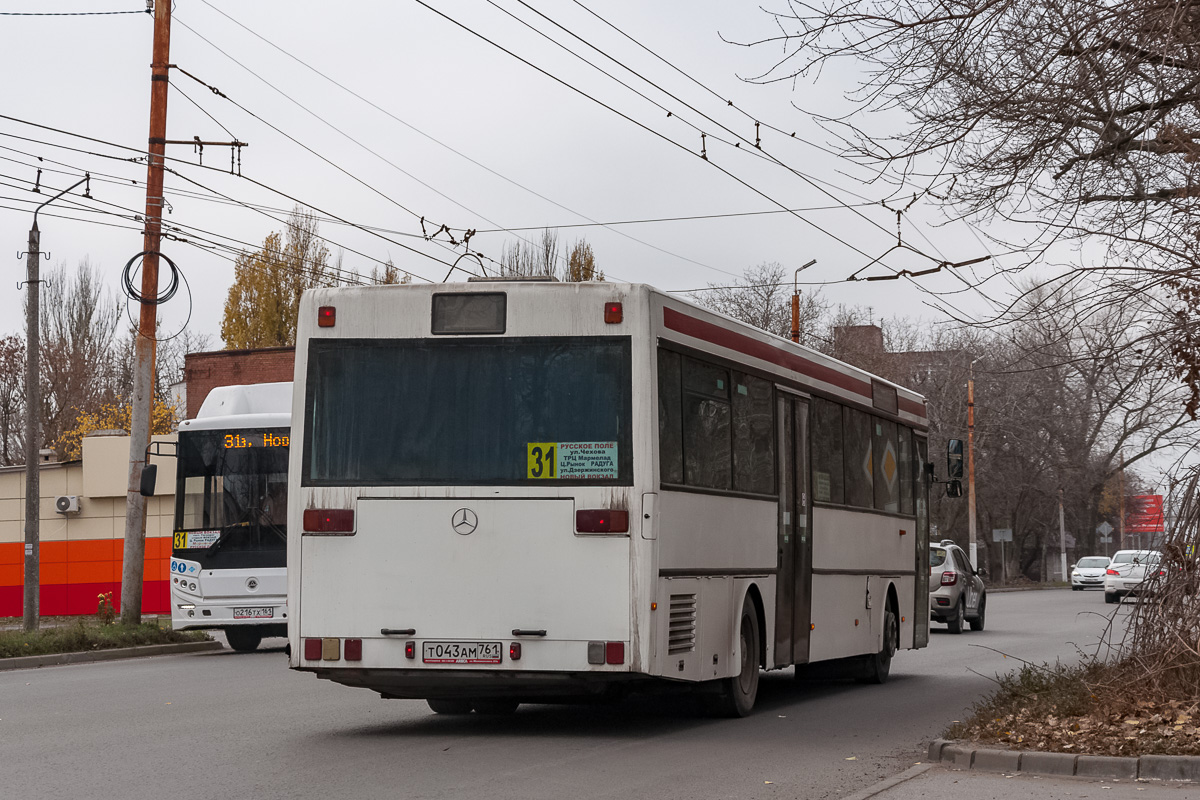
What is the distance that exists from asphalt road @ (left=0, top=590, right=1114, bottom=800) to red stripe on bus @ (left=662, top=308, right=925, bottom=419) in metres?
2.97

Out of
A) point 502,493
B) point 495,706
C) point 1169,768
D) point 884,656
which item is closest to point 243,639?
point 884,656

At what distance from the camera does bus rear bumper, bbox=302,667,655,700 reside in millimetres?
10391

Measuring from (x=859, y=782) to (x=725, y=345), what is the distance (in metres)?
4.12

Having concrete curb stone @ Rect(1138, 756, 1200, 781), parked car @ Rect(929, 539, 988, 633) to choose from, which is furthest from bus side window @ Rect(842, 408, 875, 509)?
parked car @ Rect(929, 539, 988, 633)

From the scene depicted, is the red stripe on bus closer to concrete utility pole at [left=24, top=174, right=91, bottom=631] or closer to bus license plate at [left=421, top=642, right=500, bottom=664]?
bus license plate at [left=421, top=642, right=500, bottom=664]

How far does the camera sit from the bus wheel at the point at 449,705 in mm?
12609

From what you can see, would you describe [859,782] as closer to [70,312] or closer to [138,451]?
[138,451]

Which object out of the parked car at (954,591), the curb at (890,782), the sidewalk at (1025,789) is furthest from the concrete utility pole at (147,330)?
the sidewalk at (1025,789)

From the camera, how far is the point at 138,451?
22516mm

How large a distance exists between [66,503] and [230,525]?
1632 cm

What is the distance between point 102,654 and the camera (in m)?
21.1

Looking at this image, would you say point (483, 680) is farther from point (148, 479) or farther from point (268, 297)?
point (268, 297)

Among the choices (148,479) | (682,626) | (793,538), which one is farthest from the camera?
(148,479)

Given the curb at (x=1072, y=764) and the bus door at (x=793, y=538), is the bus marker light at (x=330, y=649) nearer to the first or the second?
the curb at (x=1072, y=764)
